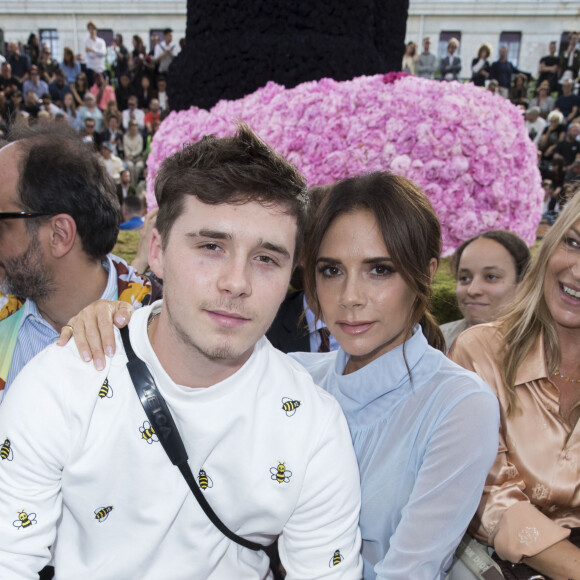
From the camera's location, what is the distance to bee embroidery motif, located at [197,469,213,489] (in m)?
1.52

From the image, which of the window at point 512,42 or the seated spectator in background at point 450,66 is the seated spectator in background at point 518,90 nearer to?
the seated spectator in background at point 450,66

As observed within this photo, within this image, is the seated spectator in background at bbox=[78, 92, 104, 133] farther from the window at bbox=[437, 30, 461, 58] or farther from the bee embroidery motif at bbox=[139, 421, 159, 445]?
the window at bbox=[437, 30, 461, 58]

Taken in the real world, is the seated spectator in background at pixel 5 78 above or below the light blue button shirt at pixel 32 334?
above

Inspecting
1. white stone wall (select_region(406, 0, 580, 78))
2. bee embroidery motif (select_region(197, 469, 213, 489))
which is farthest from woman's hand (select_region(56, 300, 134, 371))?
white stone wall (select_region(406, 0, 580, 78))

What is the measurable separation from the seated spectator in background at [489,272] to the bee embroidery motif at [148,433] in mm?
2127

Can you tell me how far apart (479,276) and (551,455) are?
1.40 meters

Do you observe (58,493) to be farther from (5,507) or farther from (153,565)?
(153,565)

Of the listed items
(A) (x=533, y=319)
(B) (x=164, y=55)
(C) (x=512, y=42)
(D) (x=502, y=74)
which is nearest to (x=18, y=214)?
(A) (x=533, y=319)

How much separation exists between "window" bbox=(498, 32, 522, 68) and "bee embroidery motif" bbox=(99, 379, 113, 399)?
1124 inches

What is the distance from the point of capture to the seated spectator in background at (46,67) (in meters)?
14.0

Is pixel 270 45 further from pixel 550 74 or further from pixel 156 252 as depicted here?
pixel 550 74

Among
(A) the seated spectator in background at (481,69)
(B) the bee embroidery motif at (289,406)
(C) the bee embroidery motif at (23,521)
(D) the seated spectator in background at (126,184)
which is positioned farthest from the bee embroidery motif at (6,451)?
(A) the seated spectator in background at (481,69)

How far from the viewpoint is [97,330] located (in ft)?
5.11

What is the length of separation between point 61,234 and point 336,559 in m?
1.68
